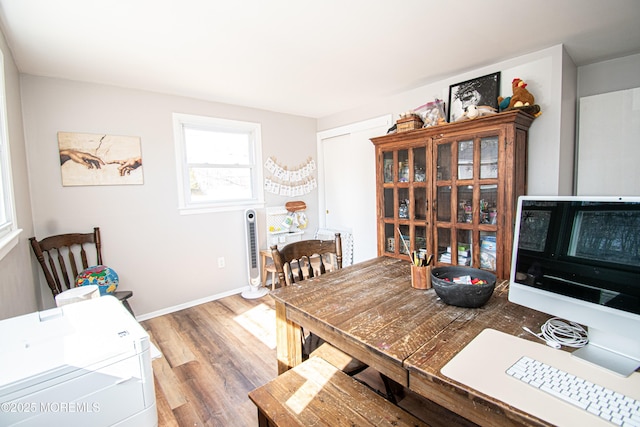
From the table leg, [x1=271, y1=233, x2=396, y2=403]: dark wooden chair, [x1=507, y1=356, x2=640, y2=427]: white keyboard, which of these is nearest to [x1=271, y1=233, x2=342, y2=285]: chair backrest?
[x1=271, y1=233, x2=396, y2=403]: dark wooden chair

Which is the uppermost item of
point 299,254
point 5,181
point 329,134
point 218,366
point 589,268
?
point 329,134

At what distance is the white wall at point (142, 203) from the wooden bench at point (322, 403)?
233 centimetres

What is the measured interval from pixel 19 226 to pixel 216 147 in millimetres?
1894

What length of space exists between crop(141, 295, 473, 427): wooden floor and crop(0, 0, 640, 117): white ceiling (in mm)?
2117

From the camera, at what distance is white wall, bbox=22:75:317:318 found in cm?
242

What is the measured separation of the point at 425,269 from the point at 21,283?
2.42 m

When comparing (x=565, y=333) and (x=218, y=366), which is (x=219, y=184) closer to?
(x=218, y=366)

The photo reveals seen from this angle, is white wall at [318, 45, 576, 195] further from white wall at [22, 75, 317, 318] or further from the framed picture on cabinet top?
white wall at [22, 75, 317, 318]

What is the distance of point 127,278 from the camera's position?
282cm

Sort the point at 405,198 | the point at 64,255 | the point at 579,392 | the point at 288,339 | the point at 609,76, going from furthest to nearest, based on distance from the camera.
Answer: the point at 405,198, the point at 64,255, the point at 609,76, the point at 288,339, the point at 579,392

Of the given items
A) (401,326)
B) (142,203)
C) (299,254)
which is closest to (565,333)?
(401,326)

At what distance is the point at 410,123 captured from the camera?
8.66 ft

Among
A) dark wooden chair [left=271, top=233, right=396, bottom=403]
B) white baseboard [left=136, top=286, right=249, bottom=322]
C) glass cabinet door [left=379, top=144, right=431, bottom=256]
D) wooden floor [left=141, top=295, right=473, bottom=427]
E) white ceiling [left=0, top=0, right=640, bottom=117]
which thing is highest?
white ceiling [left=0, top=0, right=640, bottom=117]

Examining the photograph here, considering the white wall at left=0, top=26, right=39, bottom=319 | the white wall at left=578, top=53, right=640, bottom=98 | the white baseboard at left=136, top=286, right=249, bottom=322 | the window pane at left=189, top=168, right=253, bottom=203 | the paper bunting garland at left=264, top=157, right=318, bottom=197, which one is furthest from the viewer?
the paper bunting garland at left=264, top=157, right=318, bottom=197
